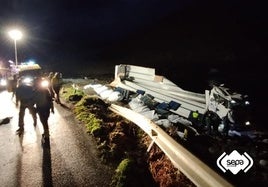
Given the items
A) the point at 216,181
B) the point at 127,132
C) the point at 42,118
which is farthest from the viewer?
the point at 127,132

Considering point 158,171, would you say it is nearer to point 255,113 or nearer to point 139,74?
point 139,74

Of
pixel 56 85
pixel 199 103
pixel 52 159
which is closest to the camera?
pixel 52 159

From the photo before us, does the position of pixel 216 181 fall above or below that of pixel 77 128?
above

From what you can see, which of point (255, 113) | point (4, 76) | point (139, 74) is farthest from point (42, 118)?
point (4, 76)

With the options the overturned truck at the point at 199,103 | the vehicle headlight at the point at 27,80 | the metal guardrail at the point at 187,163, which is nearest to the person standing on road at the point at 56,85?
the overturned truck at the point at 199,103

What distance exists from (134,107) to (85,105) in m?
2.36

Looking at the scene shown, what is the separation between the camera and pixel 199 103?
1364cm

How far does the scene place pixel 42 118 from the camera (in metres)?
9.21

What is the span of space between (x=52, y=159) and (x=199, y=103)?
774 centimetres

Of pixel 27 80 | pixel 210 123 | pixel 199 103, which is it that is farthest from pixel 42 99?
pixel 199 103

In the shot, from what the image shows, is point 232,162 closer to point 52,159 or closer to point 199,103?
point 52,159

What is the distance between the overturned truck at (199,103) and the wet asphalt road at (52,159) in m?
4.63

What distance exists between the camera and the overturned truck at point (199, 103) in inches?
463

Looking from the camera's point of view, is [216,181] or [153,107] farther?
[153,107]
